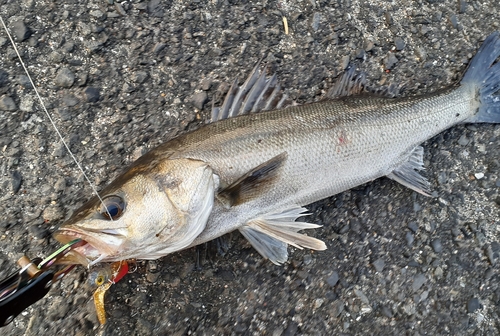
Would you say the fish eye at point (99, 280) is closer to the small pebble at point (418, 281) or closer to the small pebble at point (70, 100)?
the small pebble at point (70, 100)

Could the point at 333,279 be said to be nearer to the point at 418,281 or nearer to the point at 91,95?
the point at 418,281

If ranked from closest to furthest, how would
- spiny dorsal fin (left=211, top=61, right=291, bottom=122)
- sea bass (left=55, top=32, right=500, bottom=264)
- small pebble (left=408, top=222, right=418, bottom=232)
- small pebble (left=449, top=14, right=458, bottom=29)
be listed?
sea bass (left=55, top=32, right=500, bottom=264), spiny dorsal fin (left=211, top=61, right=291, bottom=122), small pebble (left=408, top=222, right=418, bottom=232), small pebble (left=449, top=14, right=458, bottom=29)

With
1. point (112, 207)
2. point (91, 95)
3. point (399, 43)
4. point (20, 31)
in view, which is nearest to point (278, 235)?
point (112, 207)

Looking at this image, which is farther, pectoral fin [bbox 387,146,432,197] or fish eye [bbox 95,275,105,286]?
pectoral fin [bbox 387,146,432,197]

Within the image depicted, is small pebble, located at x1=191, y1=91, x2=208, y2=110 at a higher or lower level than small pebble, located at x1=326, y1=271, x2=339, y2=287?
higher

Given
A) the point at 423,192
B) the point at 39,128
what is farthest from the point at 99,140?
the point at 423,192

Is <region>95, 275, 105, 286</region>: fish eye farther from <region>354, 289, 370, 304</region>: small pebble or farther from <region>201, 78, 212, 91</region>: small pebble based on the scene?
<region>354, 289, 370, 304</region>: small pebble

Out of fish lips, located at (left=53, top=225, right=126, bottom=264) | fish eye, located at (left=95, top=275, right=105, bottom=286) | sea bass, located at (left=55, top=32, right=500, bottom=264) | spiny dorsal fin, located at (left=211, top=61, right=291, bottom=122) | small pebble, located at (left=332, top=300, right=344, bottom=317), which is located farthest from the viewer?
small pebble, located at (left=332, top=300, right=344, bottom=317)

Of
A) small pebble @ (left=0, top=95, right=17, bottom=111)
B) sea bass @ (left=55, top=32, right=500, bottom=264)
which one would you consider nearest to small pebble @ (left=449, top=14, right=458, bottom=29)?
sea bass @ (left=55, top=32, right=500, bottom=264)
